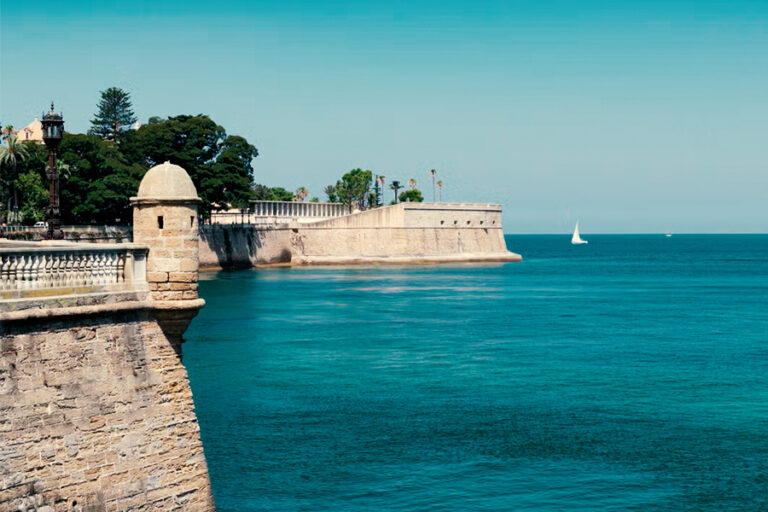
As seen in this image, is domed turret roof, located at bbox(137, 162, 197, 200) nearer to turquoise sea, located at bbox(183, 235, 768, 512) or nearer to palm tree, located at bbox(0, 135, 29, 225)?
turquoise sea, located at bbox(183, 235, 768, 512)

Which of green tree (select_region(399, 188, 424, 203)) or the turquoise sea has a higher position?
green tree (select_region(399, 188, 424, 203))

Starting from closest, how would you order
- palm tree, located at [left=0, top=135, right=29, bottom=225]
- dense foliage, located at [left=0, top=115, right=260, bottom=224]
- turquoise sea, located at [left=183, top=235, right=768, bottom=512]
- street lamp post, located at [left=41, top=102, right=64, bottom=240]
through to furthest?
turquoise sea, located at [left=183, top=235, right=768, bottom=512], street lamp post, located at [left=41, top=102, right=64, bottom=240], palm tree, located at [left=0, top=135, right=29, bottom=225], dense foliage, located at [left=0, top=115, right=260, bottom=224]

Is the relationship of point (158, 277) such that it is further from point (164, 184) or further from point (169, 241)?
point (164, 184)

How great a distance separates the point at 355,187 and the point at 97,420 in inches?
5855

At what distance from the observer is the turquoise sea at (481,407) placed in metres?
21.0

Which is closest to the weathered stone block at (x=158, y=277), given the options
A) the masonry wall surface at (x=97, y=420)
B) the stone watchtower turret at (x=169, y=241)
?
the stone watchtower turret at (x=169, y=241)

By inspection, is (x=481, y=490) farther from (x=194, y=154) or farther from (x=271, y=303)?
(x=194, y=154)

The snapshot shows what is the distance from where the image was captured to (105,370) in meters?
14.4

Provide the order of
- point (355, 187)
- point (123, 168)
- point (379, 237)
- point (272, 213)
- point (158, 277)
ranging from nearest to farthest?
point (158, 277) < point (123, 168) < point (379, 237) < point (272, 213) < point (355, 187)

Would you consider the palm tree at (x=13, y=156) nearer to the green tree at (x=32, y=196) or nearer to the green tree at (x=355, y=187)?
the green tree at (x=32, y=196)

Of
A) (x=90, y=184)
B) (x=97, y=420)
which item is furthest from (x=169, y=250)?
(x=90, y=184)

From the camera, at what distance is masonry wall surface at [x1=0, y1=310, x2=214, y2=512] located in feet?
43.2

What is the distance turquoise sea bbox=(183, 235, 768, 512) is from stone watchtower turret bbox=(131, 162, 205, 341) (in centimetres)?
586

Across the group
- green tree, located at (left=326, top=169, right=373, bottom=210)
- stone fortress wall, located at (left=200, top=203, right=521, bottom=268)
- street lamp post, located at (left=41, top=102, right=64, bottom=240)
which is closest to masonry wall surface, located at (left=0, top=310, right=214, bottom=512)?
street lamp post, located at (left=41, top=102, right=64, bottom=240)
